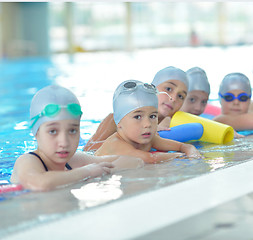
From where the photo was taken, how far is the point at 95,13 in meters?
43.4

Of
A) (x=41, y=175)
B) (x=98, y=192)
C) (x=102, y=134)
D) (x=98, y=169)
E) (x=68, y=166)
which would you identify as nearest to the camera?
(x=98, y=192)

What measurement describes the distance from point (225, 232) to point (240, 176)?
40.6 inches

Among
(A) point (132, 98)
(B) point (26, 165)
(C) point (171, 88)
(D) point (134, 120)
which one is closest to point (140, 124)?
(D) point (134, 120)

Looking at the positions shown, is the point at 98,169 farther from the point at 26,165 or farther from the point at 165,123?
the point at 165,123

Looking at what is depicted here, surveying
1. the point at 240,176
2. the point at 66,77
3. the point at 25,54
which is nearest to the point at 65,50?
the point at 25,54

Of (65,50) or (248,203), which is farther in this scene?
(65,50)

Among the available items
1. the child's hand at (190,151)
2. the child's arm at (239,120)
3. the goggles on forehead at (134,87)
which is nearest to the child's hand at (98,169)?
the goggles on forehead at (134,87)

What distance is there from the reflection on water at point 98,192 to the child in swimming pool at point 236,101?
3020mm

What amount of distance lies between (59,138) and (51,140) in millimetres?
63

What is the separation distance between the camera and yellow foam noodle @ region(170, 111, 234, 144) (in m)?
5.27

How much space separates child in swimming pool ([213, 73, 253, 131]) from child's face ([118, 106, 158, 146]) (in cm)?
219

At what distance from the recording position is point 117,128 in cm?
440

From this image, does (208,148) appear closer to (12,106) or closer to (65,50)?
(12,106)

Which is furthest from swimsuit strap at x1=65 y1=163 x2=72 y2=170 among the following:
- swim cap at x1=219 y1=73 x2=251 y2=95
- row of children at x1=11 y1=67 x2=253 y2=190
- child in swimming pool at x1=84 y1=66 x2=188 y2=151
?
swim cap at x1=219 y1=73 x2=251 y2=95
